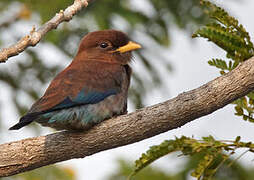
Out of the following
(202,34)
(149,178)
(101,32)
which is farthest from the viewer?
(149,178)

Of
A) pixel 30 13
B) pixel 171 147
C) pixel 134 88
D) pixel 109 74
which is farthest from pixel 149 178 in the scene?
pixel 171 147

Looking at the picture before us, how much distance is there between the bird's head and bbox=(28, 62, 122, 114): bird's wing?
0.23 meters

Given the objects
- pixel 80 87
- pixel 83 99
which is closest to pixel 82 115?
pixel 83 99

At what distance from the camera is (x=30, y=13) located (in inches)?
294

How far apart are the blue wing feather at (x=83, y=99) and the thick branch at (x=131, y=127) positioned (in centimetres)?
24

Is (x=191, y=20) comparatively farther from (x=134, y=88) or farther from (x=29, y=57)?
(x=29, y=57)

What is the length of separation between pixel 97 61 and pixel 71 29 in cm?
235

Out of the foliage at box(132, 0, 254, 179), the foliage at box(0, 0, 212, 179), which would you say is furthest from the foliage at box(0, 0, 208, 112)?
the foliage at box(132, 0, 254, 179)

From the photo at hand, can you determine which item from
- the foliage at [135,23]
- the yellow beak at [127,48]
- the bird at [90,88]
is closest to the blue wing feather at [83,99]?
the bird at [90,88]

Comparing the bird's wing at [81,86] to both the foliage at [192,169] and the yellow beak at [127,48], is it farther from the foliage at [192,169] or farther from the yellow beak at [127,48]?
the foliage at [192,169]

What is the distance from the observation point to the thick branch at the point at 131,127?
3.87 m

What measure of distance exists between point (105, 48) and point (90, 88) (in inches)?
33.3

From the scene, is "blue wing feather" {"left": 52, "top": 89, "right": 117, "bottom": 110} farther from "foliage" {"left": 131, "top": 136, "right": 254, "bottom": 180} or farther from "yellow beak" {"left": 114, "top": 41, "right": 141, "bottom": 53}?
"foliage" {"left": 131, "top": 136, "right": 254, "bottom": 180}

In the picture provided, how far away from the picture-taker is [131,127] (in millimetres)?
4199
